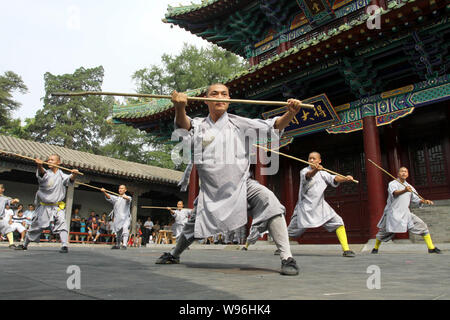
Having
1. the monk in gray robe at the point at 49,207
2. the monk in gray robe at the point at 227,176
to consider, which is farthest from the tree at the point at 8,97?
the monk in gray robe at the point at 227,176

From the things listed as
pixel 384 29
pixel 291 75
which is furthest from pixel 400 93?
pixel 291 75

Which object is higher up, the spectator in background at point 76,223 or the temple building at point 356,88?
the temple building at point 356,88

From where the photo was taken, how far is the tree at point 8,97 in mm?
29141

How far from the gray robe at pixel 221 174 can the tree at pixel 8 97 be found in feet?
102

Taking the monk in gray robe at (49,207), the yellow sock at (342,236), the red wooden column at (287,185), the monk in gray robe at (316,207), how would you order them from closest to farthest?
the yellow sock at (342,236) → the monk in gray robe at (316,207) → the monk in gray robe at (49,207) → the red wooden column at (287,185)

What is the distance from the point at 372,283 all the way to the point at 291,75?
6959 millimetres

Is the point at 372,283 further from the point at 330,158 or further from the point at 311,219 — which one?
the point at 330,158

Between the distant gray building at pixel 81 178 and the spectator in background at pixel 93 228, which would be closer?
the distant gray building at pixel 81 178

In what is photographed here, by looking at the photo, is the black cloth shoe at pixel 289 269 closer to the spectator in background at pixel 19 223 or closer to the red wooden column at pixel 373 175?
the red wooden column at pixel 373 175

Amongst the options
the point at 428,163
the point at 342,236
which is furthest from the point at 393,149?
the point at 342,236

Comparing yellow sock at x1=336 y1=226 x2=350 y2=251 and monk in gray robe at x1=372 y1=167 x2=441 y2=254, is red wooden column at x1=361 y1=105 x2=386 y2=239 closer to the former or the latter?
monk in gray robe at x1=372 y1=167 x2=441 y2=254

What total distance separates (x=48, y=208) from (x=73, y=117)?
1168 inches
